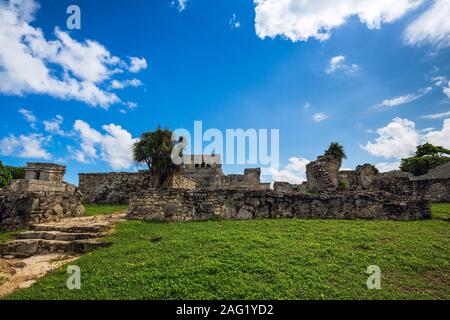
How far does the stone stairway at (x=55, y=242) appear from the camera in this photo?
273 inches

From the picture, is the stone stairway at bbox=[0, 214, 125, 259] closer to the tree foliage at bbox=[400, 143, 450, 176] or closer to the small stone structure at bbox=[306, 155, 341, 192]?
the small stone structure at bbox=[306, 155, 341, 192]

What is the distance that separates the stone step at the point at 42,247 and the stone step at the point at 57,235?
30 cm

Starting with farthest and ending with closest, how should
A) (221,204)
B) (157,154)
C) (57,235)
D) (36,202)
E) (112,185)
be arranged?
(112,185)
(157,154)
(221,204)
(36,202)
(57,235)

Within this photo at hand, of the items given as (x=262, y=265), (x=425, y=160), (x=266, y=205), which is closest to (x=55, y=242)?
(x=262, y=265)

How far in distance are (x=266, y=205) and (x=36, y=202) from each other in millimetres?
9552

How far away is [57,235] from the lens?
752 centimetres

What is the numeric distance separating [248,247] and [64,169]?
1259cm

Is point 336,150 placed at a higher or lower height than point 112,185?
A: higher

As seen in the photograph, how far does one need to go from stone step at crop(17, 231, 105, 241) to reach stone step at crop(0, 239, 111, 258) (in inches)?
11.9

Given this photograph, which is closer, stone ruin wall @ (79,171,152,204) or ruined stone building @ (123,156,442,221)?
ruined stone building @ (123,156,442,221)

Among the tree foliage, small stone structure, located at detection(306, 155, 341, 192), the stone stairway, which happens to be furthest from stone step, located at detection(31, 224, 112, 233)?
the tree foliage

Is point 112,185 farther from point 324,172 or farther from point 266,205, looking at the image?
point 324,172

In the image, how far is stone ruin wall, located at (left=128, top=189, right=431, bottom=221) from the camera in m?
10.1
